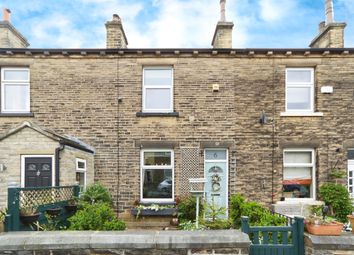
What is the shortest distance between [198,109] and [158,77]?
6.58ft

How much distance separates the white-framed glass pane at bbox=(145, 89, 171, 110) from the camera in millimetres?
11008

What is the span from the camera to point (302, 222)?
516cm

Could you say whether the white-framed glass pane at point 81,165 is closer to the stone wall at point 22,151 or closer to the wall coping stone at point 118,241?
the stone wall at point 22,151

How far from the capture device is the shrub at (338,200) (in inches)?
391

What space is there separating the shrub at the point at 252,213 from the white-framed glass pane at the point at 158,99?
430cm

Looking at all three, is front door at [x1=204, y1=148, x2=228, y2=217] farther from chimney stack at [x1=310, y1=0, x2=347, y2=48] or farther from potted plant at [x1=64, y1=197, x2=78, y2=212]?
chimney stack at [x1=310, y1=0, x2=347, y2=48]

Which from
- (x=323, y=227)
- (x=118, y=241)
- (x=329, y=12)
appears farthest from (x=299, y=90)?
(x=118, y=241)

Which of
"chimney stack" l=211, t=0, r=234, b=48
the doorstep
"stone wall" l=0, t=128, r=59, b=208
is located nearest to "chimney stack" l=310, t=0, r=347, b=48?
"chimney stack" l=211, t=0, r=234, b=48

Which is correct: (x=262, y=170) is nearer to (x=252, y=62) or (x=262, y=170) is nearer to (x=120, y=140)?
(x=252, y=62)

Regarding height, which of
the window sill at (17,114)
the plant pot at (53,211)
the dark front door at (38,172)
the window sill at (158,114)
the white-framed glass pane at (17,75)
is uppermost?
the white-framed glass pane at (17,75)

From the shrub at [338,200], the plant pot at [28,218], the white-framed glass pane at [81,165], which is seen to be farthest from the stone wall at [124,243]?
the shrub at [338,200]

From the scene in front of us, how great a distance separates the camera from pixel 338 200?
32.6 ft

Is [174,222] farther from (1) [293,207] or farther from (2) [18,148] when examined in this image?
(2) [18,148]

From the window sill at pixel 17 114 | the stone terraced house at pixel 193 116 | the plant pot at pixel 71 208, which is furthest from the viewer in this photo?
the stone terraced house at pixel 193 116
